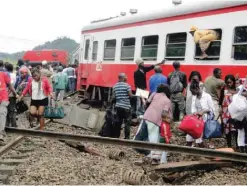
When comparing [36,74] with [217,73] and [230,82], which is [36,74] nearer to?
[217,73]

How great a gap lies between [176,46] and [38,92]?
3.79 meters

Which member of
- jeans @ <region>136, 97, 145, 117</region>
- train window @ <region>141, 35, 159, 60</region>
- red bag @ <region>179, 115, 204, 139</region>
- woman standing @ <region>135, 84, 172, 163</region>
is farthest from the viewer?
train window @ <region>141, 35, 159, 60</region>

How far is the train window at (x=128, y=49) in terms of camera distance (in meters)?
14.8

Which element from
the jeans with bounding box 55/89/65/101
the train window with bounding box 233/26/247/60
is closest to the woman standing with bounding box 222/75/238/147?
the train window with bounding box 233/26/247/60

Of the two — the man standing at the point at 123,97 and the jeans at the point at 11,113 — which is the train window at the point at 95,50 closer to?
the jeans at the point at 11,113

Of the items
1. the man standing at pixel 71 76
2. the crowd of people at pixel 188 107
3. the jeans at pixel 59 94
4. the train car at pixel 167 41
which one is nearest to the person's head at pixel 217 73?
the crowd of people at pixel 188 107

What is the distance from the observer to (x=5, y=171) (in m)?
7.28

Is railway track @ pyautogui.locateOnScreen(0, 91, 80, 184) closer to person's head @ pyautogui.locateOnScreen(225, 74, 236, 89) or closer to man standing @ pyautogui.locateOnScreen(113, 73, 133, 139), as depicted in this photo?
man standing @ pyautogui.locateOnScreen(113, 73, 133, 139)

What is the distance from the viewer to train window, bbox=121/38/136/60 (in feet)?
48.6

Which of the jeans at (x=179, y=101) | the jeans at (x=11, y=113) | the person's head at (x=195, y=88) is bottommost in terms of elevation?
the jeans at (x=11, y=113)

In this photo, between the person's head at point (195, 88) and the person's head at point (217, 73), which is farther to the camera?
the person's head at point (217, 73)

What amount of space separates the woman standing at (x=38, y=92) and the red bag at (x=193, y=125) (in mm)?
3797

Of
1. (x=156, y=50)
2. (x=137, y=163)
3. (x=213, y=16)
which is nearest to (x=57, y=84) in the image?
(x=156, y=50)

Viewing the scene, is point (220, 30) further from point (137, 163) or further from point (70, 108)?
point (70, 108)
